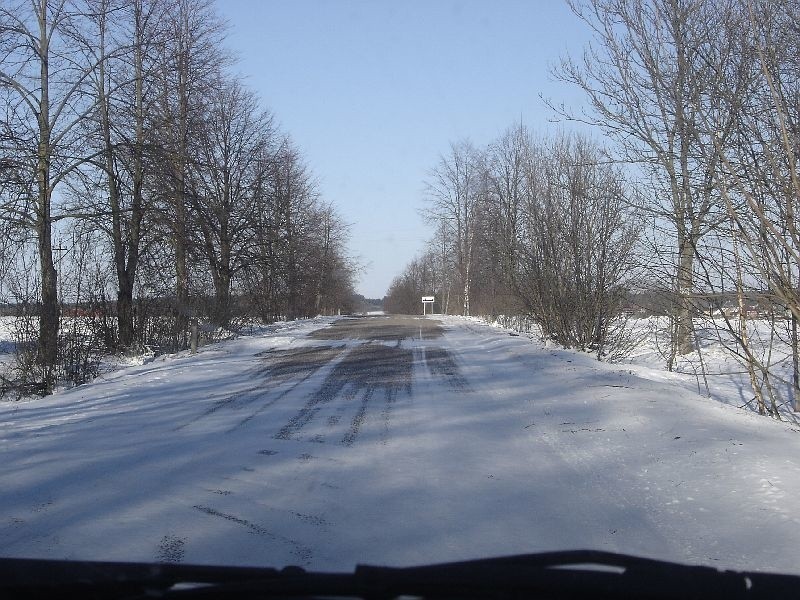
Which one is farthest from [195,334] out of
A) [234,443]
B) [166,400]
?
[234,443]

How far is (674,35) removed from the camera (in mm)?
11734

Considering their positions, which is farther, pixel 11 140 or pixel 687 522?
pixel 11 140

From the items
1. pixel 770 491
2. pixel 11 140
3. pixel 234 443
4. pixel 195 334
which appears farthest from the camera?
pixel 195 334

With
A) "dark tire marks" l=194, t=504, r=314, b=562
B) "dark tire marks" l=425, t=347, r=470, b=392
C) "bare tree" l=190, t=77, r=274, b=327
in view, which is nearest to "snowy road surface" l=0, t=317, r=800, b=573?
"dark tire marks" l=194, t=504, r=314, b=562

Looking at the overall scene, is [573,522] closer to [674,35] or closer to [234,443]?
[234,443]

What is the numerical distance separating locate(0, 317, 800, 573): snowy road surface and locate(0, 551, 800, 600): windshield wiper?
1179mm

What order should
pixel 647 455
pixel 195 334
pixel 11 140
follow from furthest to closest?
pixel 195 334 → pixel 11 140 → pixel 647 455

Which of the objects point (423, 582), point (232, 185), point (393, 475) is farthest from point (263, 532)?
point (232, 185)

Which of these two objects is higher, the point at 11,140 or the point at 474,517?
the point at 11,140

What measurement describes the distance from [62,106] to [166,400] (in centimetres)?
1000

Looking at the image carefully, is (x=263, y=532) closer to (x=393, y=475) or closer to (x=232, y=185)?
(x=393, y=475)

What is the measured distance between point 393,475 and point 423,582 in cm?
344

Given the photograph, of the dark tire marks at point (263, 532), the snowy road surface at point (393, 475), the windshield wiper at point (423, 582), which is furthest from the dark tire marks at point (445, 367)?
the windshield wiper at point (423, 582)

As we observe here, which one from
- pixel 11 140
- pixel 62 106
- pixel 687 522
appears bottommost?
pixel 687 522
